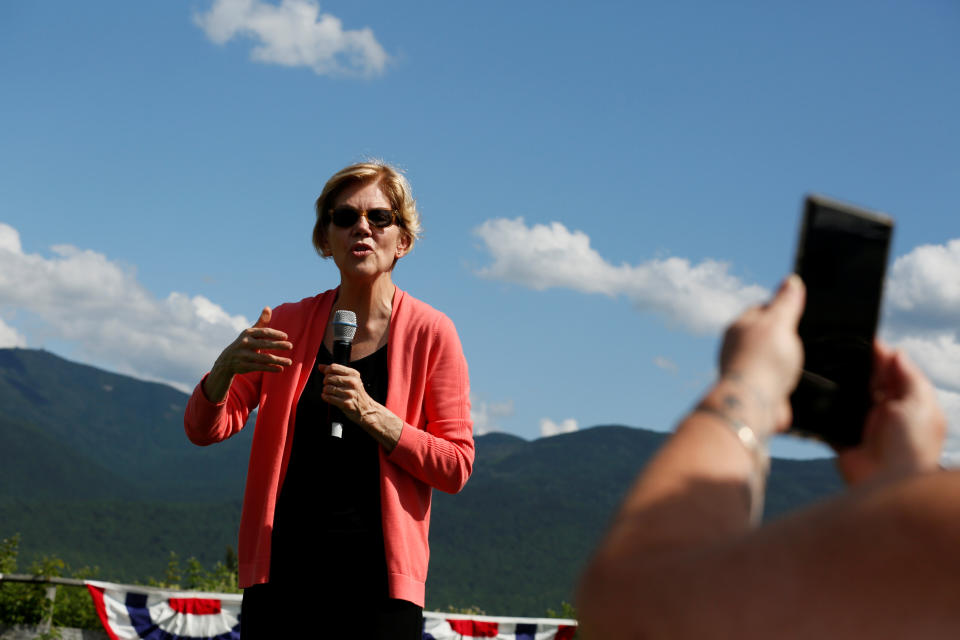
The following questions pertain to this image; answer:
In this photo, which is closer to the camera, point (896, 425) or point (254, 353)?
point (896, 425)

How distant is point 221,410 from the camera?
124 inches

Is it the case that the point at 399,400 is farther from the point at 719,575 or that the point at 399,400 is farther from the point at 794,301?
the point at 719,575

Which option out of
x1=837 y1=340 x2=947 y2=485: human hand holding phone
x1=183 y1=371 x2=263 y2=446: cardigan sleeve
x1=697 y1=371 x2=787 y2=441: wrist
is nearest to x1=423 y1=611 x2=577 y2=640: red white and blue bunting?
x1=183 y1=371 x2=263 y2=446: cardigan sleeve

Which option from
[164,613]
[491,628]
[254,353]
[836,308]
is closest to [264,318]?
[254,353]

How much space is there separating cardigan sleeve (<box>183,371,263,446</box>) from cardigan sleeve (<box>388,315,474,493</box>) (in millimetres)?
593

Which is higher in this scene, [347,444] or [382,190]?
[382,190]

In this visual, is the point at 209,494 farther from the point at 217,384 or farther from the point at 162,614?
the point at 217,384

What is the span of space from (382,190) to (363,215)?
0.47 feet

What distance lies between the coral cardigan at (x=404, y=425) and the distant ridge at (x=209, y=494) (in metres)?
48.7

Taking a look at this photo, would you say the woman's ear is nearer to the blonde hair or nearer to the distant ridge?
the blonde hair

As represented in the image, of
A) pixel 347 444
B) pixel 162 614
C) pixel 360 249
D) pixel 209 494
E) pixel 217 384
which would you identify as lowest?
pixel 162 614

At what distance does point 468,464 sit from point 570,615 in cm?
912

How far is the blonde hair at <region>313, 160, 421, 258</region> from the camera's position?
346 cm

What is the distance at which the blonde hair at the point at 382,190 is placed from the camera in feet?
11.3
